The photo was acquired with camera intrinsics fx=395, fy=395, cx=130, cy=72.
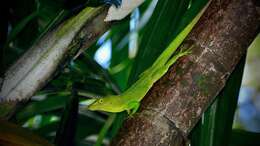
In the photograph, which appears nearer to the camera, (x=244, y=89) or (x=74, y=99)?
(x=74, y=99)

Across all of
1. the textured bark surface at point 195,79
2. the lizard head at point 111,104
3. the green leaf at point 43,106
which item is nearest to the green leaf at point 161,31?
the lizard head at point 111,104

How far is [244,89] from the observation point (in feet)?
7.89

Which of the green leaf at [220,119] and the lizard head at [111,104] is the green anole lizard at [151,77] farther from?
the green leaf at [220,119]

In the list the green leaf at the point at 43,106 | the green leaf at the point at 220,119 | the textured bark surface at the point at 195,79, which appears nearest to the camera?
the textured bark surface at the point at 195,79

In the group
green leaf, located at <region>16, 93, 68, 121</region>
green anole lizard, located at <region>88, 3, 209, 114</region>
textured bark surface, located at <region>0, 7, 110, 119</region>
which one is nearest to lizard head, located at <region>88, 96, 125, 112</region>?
green anole lizard, located at <region>88, 3, 209, 114</region>

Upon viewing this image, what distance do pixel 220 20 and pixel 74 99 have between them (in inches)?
14.1

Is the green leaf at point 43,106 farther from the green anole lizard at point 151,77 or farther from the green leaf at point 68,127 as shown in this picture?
the green anole lizard at point 151,77

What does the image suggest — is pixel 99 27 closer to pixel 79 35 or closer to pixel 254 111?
pixel 79 35

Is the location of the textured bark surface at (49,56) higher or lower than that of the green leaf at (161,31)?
lower

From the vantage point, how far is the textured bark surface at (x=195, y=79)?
423 mm

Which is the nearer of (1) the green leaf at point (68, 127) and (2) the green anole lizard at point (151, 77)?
(2) the green anole lizard at point (151, 77)

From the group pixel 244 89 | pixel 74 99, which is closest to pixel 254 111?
pixel 244 89

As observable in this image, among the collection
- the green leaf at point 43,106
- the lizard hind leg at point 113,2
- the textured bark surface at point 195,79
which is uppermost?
the green leaf at point 43,106

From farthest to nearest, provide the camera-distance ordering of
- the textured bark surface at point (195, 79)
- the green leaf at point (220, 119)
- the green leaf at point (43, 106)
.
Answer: the green leaf at point (43, 106)
the green leaf at point (220, 119)
the textured bark surface at point (195, 79)
